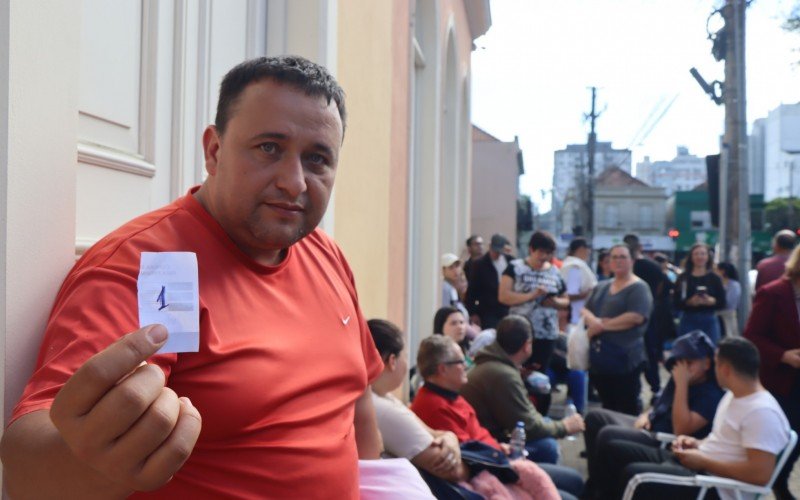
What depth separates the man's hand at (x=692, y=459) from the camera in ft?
15.3

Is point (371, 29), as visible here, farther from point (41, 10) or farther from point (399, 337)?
point (41, 10)

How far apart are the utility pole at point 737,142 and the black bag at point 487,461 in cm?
853

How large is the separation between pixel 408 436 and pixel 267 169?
2240 mm

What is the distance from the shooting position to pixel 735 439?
15.2ft

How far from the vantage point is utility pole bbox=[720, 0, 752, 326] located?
1170 cm

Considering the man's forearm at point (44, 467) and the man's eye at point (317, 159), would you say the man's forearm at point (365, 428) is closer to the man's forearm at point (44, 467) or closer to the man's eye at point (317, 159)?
the man's eye at point (317, 159)

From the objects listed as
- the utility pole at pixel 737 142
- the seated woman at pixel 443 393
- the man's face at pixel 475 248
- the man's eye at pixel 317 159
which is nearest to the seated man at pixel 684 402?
the seated woman at pixel 443 393

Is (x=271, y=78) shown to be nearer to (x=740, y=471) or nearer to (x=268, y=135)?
(x=268, y=135)

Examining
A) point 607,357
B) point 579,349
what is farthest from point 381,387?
point 579,349

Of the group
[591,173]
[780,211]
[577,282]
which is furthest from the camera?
[780,211]

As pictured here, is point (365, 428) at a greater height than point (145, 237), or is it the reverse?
point (145, 237)

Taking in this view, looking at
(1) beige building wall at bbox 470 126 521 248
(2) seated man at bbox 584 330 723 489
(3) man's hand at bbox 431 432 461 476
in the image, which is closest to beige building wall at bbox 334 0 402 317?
(3) man's hand at bbox 431 432 461 476

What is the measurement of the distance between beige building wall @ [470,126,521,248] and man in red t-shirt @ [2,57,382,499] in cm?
2743

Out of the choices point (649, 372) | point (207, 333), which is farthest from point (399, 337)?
point (649, 372)
